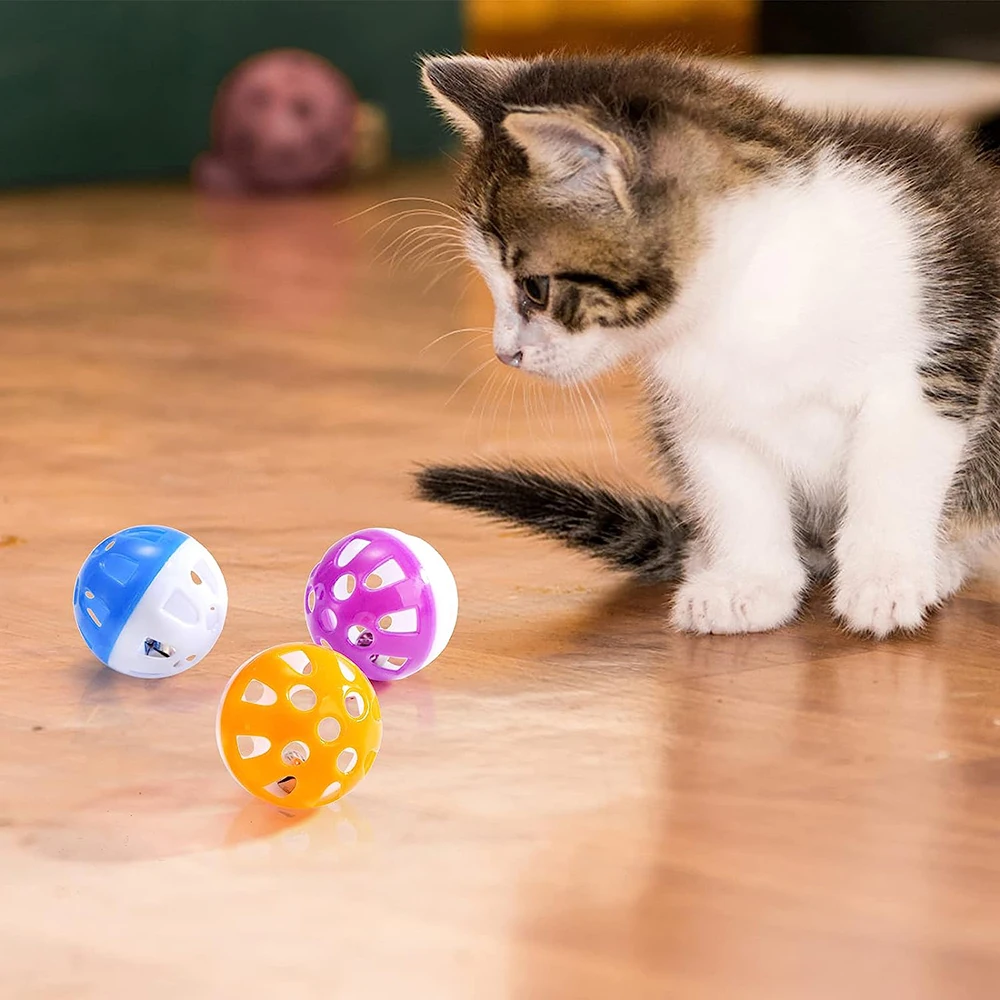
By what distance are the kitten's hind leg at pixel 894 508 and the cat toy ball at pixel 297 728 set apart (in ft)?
1.85

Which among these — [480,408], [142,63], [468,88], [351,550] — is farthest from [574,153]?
[142,63]

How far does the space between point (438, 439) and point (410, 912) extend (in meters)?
1.30

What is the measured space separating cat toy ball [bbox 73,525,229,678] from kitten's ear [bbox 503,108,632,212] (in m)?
0.45

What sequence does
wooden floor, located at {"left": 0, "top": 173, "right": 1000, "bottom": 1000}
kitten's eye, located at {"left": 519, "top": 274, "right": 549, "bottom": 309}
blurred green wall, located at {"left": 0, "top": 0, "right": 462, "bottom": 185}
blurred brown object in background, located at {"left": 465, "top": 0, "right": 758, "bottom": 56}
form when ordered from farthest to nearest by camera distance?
blurred brown object in background, located at {"left": 465, "top": 0, "right": 758, "bottom": 56}, blurred green wall, located at {"left": 0, "top": 0, "right": 462, "bottom": 185}, kitten's eye, located at {"left": 519, "top": 274, "right": 549, "bottom": 309}, wooden floor, located at {"left": 0, "top": 173, "right": 1000, "bottom": 1000}

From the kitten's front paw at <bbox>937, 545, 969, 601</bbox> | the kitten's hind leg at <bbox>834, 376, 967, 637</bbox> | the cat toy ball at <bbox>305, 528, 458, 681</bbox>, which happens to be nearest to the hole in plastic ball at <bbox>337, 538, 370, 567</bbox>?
the cat toy ball at <bbox>305, 528, 458, 681</bbox>

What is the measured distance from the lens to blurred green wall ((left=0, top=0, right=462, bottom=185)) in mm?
4867

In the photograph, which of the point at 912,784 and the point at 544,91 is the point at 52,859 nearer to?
the point at 912,784

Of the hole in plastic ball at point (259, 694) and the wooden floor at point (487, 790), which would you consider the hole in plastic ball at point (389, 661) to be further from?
the hole in plastic ball at point (259, 694)

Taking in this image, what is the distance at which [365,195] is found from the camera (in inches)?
194

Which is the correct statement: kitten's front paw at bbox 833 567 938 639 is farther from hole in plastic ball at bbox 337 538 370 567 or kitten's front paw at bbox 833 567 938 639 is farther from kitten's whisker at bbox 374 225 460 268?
kitten's whisker at bbox 374 225 460 268

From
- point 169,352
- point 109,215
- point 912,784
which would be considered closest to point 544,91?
point 912,784

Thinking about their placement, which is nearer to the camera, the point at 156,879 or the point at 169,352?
the point at 156,879

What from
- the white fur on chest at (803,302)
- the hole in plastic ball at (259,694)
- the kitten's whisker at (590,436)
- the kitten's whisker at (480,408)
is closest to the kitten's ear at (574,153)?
the white fur on chest at (803,302)

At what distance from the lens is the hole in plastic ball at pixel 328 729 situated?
3.95ft
